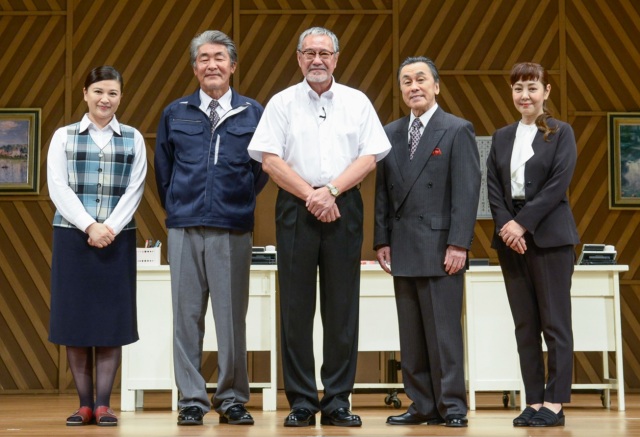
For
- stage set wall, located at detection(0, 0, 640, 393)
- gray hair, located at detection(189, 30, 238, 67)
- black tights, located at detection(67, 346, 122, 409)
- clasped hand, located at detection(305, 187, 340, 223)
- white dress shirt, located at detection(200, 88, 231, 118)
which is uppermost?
stage set wall, located at detection(0, 0, 640, 393)

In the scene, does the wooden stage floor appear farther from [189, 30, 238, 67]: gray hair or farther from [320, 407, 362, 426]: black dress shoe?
[189, 30, 238, 67]: gray hair

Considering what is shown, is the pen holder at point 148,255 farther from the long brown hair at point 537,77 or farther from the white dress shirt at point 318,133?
the long brown hair at point 537,77

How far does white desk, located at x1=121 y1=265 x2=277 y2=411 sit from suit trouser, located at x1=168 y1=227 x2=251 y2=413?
148cm

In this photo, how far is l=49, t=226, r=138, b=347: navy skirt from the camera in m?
4.21

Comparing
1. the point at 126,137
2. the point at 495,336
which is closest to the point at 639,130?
the point at 495,336

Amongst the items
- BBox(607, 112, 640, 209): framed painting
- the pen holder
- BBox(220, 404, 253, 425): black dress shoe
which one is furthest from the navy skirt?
BBox(607, 112, 640, 209): framed painting

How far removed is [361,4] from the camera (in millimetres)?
8312

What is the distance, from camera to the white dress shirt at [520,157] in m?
4.25

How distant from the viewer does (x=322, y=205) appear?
12.7ft

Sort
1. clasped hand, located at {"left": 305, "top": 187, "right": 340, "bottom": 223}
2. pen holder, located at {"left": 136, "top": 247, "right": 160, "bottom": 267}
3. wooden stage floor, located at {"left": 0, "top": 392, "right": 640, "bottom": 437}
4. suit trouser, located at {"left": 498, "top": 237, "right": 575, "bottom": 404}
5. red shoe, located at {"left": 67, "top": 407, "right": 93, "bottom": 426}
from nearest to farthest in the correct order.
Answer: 1. wooden stage floor, located at {"left": 0, "top": 392, "right": 640, "bottom": 437}
2. clasped hand, located at {"left": 305, "top": 187, "right": 340, "bottom": 223}
3. suit trouser, located at {"left": 498, "top": 237, "right": 575, "bottom": 404}
4. red shoe, located at {"left": 67, "top": 407, "right": 93, "bottom": 426}
5. pen holder, located at {"left": 136, "top": 247, "right": 160, "bottom": 267}

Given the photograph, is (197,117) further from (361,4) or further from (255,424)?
(361,4)

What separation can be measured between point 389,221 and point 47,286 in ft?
15.8

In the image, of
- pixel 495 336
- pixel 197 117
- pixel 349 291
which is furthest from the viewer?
pixel 495 336

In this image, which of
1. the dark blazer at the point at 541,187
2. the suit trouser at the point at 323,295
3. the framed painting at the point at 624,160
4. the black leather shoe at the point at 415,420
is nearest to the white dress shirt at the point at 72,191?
the suit trouser at the point at 323,295
